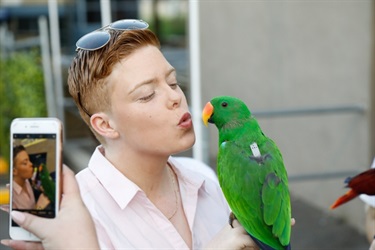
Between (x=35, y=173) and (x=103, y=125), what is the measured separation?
0.86 ft

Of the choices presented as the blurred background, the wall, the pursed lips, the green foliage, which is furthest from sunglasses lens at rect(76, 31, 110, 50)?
the green foliage

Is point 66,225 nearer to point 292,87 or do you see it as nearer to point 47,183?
point 47,183

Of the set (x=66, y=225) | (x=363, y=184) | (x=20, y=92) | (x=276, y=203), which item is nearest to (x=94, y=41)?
(x=66, y=225)

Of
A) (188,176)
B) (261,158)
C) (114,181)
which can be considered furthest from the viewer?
(188,176)

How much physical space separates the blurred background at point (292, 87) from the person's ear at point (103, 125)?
8.26ft

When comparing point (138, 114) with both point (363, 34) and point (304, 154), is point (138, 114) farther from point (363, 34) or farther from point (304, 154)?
point (304, 154)

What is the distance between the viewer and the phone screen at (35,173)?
51.8 inches

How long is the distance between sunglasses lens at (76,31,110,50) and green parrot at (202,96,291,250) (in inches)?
11.9

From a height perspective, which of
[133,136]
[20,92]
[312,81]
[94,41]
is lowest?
[20,92]

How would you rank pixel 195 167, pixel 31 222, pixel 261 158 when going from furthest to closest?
pixel 195 167 < pixel 261 158 < pixel 31 222

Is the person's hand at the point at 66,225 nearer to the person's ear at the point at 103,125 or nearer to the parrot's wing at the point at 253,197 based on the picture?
the person's ear at the point at 103,125

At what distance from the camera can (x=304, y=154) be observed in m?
5.87

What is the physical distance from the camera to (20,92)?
7.36 m

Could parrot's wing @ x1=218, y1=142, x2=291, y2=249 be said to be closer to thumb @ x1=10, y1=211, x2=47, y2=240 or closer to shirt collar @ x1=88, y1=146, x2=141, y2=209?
shirt collar @ x1=88, y1=146, x2=141, y2=209
